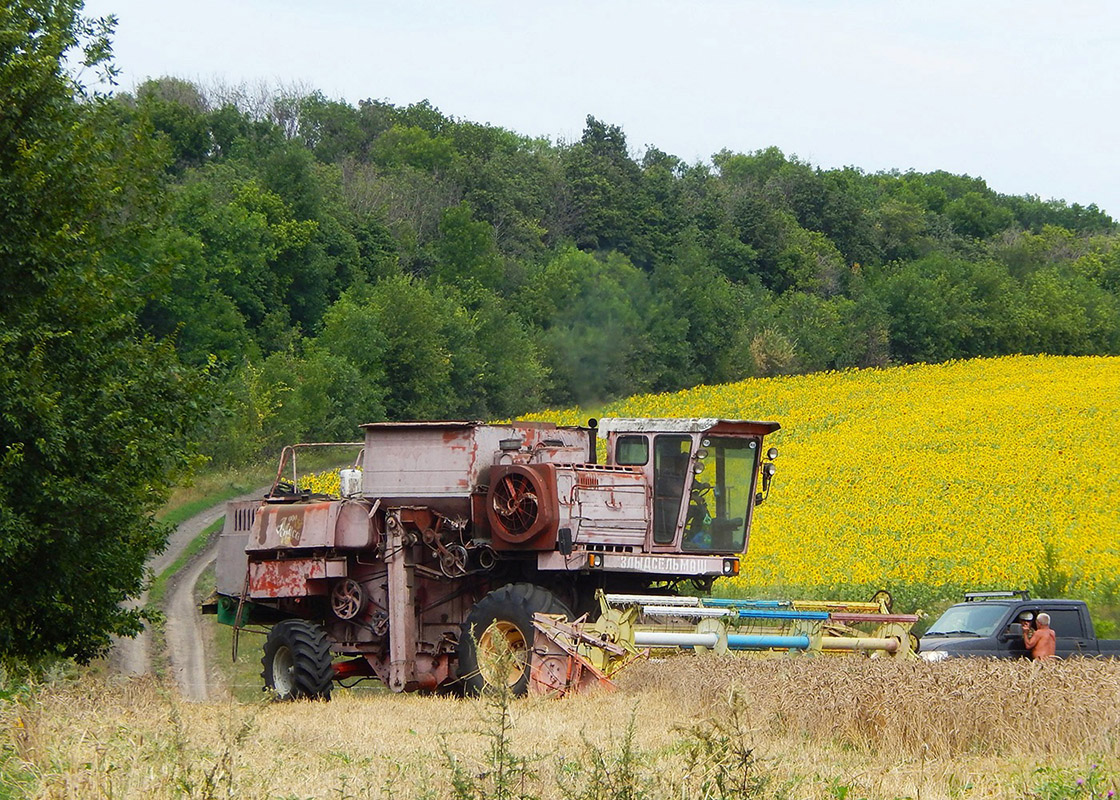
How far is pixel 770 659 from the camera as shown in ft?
41.3

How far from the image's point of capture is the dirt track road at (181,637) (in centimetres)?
2194

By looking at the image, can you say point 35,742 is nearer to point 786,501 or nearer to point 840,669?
point 840,669

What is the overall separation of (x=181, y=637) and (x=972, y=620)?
1437 cm

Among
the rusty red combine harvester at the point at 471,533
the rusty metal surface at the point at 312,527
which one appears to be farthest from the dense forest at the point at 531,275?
the rusty red combine harvester at the point at 471,533

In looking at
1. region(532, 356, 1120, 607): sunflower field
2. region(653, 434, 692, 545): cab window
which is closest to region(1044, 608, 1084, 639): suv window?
region(532, 356, 1120, 607): sunflower field

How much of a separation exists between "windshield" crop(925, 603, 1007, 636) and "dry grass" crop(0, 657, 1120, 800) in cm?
529

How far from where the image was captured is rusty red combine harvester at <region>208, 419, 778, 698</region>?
52.5ft

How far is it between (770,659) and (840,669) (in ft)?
3.63

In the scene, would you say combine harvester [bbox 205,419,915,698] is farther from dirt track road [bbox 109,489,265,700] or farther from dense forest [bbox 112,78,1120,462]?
dense forest [bbox 112,78,1120,462]

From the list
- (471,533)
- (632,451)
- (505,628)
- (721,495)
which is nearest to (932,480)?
(721,495)

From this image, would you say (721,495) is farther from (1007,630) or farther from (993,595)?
(993,595)

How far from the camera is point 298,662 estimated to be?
52.5 feet

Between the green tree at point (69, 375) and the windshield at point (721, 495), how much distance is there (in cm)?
586

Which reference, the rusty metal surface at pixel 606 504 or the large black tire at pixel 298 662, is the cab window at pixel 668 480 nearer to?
the rusty metal surface at pixel 606 504
